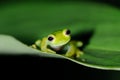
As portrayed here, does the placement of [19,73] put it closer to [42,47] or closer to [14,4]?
[42,47]

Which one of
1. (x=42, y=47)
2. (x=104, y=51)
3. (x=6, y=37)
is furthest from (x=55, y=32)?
(x=6, y=37)

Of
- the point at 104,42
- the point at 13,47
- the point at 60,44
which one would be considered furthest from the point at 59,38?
the point at 13,47

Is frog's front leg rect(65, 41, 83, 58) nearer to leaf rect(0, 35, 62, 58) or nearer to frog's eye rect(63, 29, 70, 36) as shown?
frog's eye rect(63, 29, 70, 36)

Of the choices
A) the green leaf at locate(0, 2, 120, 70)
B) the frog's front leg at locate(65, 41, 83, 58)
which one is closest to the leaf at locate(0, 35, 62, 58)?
the green leaf at locate(0, 2, 120, 70)

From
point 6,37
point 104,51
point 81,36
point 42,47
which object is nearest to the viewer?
point 6,37

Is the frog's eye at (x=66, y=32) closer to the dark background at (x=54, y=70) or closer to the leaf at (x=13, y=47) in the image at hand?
the dark background at (x=54, y=70)

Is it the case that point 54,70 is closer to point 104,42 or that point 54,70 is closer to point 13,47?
point 104,42

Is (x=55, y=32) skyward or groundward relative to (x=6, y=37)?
skyward
